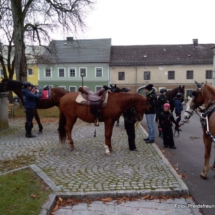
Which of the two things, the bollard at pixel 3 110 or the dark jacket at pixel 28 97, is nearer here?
the dark jacket at pixel 28 97

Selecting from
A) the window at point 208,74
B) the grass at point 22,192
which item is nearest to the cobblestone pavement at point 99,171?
the grass at point 22,192

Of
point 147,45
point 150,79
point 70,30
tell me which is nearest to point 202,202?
point 70,30

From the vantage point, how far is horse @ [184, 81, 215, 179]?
4.71 metres

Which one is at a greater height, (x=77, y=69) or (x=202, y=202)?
(x=77, y=69)

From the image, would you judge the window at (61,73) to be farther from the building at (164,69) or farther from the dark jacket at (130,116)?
the dark jacket at (130,116)

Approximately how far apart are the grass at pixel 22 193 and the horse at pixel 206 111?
309 centimetres

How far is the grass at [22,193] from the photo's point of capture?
348 centimetres

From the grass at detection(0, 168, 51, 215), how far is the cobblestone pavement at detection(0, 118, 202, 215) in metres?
0.15

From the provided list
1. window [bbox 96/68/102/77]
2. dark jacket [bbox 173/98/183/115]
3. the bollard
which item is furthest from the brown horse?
window [bbox 96/68/102/77]

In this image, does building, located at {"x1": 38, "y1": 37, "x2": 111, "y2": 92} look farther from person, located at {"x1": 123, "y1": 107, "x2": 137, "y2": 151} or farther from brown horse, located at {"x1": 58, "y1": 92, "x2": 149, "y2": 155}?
brown horse, located at {"x1": 58, "y1": 92, "x2": 149, "y2": 155}

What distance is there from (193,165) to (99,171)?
2362 millimetres

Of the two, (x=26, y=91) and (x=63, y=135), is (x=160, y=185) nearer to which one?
(x=63, y=135)

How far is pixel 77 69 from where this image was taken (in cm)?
4625

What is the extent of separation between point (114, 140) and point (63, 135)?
204cm
